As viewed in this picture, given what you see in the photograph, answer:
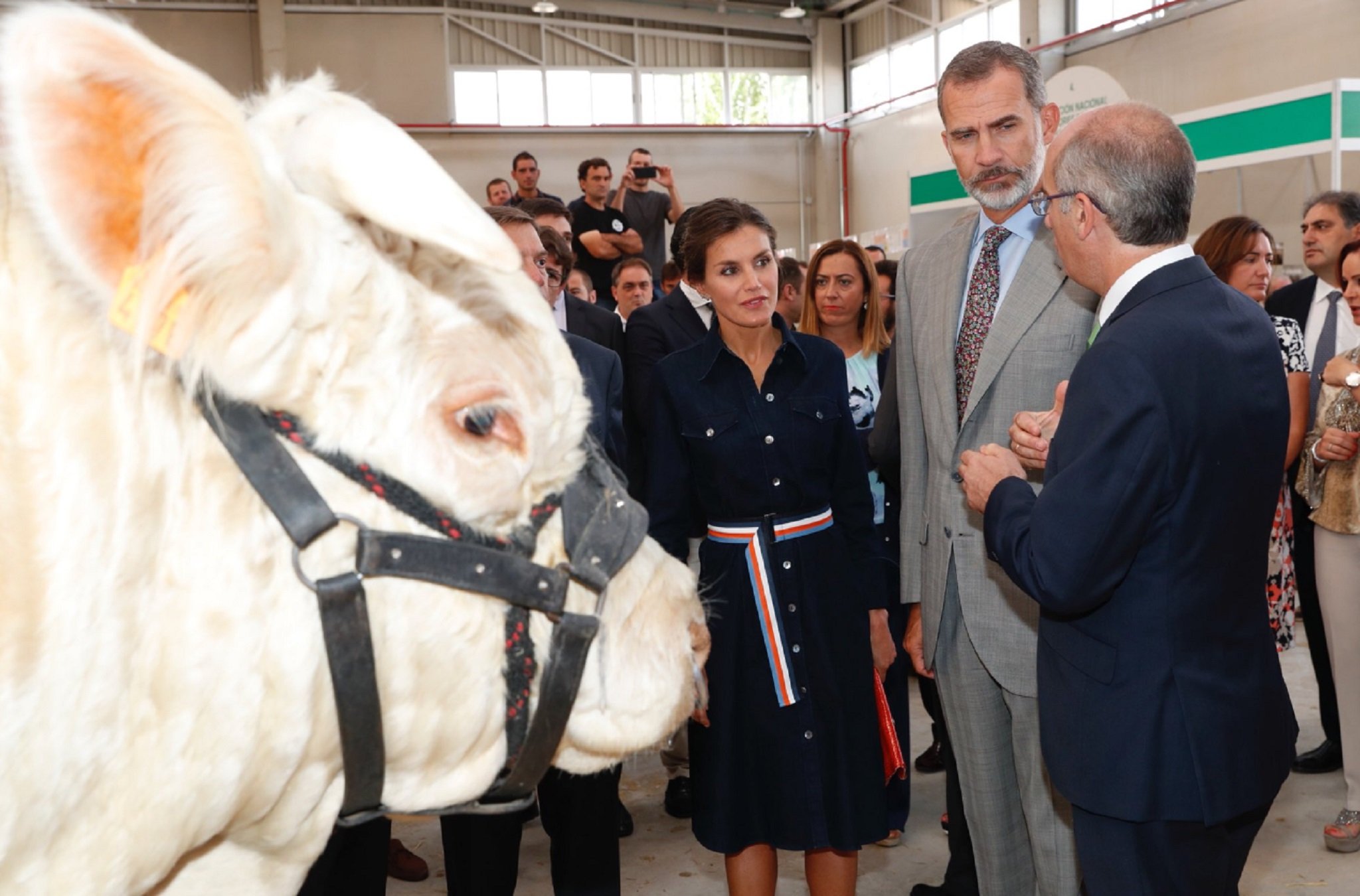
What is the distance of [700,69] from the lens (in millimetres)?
20234

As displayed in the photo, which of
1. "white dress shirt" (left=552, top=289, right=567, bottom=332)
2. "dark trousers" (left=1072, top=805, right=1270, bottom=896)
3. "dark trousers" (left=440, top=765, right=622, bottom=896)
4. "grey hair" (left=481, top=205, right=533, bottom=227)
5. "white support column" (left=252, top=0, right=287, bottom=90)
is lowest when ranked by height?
"dark trousers" (left=440, top=765, right=622, bottom=896)

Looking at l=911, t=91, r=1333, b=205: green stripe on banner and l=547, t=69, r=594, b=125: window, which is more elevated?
l=547, t=69, r=594, b=125: window

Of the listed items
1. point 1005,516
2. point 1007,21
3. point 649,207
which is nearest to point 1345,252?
point 1005,516

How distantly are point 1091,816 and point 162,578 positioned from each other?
183 cm

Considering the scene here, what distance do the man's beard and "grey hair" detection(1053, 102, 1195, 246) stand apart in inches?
25.4

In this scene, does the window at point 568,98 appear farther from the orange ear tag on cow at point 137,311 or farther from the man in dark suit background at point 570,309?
the orange ear tag on cow at point 137,311

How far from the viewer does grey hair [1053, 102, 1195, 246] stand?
218cm

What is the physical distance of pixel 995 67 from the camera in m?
2.96

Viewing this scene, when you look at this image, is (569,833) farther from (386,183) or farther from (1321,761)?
(1321,761)

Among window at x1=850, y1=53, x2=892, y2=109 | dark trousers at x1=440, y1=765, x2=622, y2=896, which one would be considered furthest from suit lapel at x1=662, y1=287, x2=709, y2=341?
window at x1=850, y1=53, x2=892, y2=109

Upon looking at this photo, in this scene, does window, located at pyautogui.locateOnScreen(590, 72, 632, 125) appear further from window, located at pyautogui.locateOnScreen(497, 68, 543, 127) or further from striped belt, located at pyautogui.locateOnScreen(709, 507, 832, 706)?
striped belt, located at pyautogui.locateOnScreen(709, 507, 832, 706)

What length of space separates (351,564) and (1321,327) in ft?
17.0

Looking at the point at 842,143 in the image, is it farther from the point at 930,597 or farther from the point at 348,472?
the point at 348,472

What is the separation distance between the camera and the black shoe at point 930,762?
5172 millimetres
